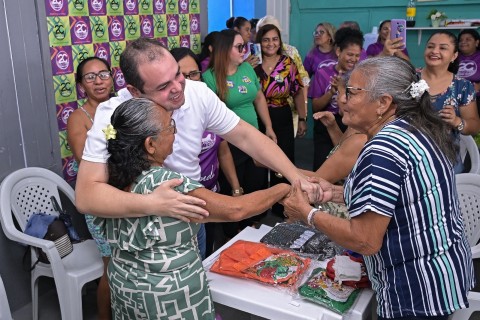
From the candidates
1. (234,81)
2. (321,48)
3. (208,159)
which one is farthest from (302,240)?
(321,48)

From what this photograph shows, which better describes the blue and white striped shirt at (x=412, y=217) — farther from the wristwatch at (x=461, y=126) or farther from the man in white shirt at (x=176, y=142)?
the wristwatch at (x=461, y=126)

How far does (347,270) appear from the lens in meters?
1.64

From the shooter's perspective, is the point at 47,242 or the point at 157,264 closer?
the point at 157,264

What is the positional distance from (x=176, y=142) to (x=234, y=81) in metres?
1.72

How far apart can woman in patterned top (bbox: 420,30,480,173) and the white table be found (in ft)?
5.56

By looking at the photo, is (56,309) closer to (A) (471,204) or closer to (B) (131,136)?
(B) (131,136)

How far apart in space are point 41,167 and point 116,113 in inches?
62.1

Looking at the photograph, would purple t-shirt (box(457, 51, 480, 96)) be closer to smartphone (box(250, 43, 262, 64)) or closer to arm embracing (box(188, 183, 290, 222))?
smartphone (box(250, 43, 262, 64))

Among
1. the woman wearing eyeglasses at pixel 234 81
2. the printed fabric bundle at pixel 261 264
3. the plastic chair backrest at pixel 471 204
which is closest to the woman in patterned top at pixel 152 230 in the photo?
the printed fabric bundle at pixel 261 264

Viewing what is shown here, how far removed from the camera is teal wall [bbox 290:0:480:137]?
19.9 feet

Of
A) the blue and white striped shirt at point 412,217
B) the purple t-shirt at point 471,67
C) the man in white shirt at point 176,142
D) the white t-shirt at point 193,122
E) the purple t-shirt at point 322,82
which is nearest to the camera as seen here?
the blue and white striped shirt at point 412,217

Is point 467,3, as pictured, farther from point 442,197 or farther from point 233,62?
point 442,197

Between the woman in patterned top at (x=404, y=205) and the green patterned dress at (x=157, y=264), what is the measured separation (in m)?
0.47

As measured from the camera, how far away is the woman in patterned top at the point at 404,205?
1.36 m
